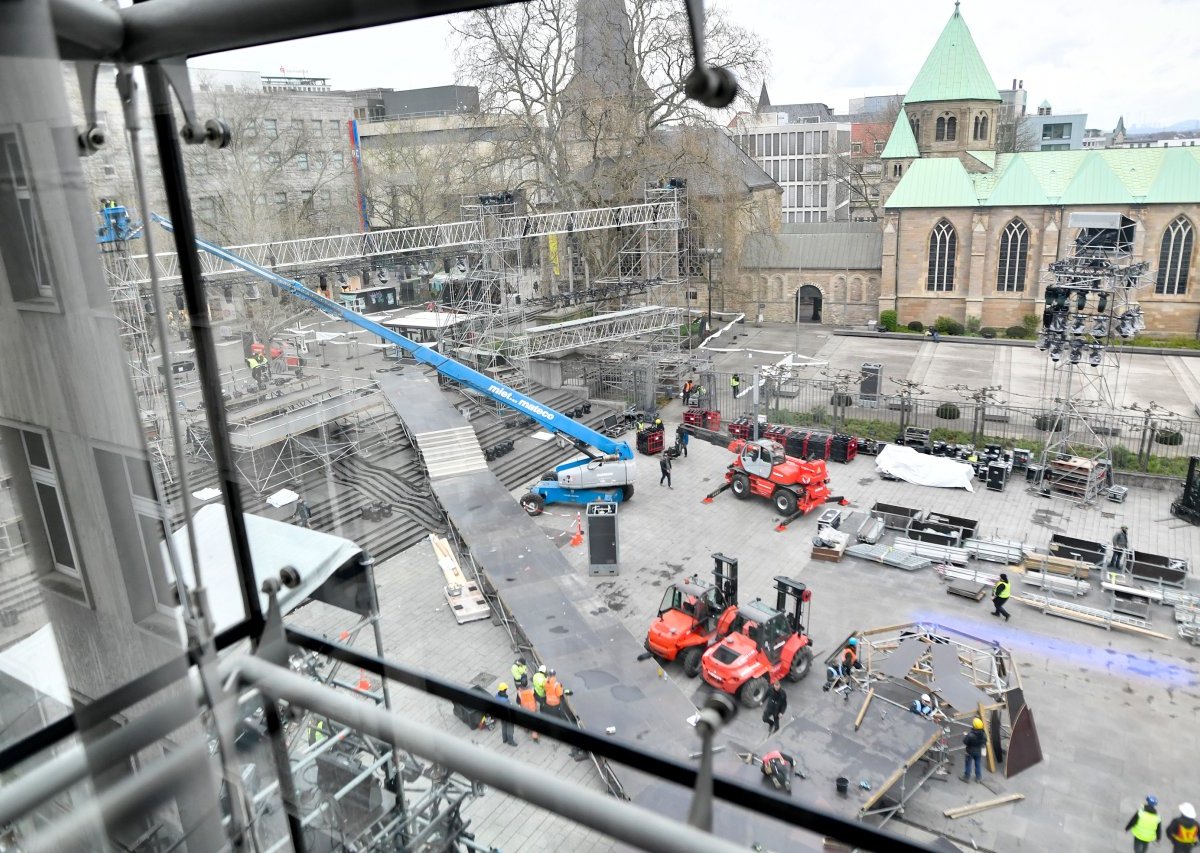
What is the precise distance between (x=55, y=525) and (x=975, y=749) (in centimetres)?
511

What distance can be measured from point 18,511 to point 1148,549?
9.71m

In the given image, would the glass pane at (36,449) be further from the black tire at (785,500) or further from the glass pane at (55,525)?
the black tire at (785,500)

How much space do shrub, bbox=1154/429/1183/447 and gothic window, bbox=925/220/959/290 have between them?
947 centimetres

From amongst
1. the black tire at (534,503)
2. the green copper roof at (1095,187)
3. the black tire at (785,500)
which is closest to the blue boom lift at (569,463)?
the black tire at (534,503)

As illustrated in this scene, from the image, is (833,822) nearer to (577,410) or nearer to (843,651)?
(843,651)

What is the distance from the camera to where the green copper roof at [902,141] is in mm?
21594

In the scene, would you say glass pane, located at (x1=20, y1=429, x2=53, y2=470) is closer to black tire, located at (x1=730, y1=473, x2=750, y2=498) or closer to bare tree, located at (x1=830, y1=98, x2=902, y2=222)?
black tire, located at (x1=730, y1=473, x2=750, y2=498)

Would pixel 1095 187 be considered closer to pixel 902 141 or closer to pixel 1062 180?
pixel 1062 180

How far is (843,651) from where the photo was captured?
609 cm

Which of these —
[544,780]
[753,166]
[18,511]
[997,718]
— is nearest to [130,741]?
[18,511]

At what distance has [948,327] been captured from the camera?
19.1 metres

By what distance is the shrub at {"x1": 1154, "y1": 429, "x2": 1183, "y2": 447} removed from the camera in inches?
426

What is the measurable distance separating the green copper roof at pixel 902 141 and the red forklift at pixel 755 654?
18.6 meters

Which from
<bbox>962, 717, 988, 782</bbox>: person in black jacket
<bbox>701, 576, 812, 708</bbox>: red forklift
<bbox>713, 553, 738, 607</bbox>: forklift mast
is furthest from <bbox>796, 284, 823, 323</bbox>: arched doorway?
<bbox>962, 717, 988, 782</bbox>: person in black jacket
